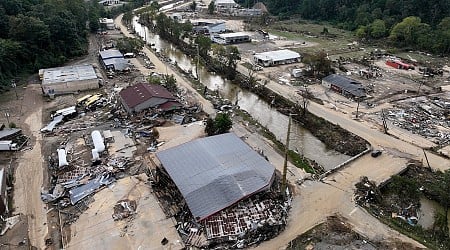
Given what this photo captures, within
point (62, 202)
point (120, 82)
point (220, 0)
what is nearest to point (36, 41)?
point (120, 82)

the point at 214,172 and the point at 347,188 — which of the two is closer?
the point at 214,172

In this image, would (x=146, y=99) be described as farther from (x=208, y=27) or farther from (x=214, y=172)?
(x=208, y=27)

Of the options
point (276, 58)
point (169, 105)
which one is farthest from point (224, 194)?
point (276, 58)

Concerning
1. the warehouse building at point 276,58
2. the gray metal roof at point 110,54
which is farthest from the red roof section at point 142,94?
the warehouse building at point 276,58

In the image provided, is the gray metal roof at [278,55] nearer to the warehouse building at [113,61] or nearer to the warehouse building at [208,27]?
the warehouse building at [113,61]

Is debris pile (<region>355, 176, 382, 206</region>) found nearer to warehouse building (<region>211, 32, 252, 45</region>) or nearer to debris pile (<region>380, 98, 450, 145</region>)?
debris pile (<region>380, 98, 450, 145</region>)

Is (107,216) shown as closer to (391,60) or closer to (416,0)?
(391,60)
